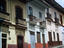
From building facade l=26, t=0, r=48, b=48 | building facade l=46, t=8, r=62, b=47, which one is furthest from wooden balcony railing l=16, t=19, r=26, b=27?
building facade l=46, t=8, r=62, b=47

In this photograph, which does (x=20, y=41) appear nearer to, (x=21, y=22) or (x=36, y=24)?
(x=21, y=22)

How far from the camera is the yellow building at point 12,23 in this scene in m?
18.0

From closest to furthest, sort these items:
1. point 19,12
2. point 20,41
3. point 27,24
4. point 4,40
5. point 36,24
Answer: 1. point 4,40
2. point 20,41
3. point 19,12
4. point 27,24
5. point 36,24

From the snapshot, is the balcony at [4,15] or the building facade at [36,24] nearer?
the balcony at [4,15]

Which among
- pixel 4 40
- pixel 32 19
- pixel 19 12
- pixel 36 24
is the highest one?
pixel 19 12

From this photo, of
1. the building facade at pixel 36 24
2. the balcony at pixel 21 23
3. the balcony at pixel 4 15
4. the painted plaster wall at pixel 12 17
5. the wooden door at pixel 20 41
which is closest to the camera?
the balcony at pixel 4 15

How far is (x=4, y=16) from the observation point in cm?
1825

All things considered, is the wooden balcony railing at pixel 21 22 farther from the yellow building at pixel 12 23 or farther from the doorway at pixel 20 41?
the doorway at pixel 20 41

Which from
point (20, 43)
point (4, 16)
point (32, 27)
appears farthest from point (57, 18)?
point (4, 16)

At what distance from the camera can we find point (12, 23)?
19453 mm

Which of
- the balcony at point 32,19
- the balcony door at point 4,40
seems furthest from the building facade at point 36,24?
the balcony door at point 4,40

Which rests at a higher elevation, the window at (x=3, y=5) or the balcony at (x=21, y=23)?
the window at (x=3, y=5)

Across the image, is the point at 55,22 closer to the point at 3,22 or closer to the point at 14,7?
the point at 14,7

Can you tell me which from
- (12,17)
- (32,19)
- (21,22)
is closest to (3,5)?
(12,17)
